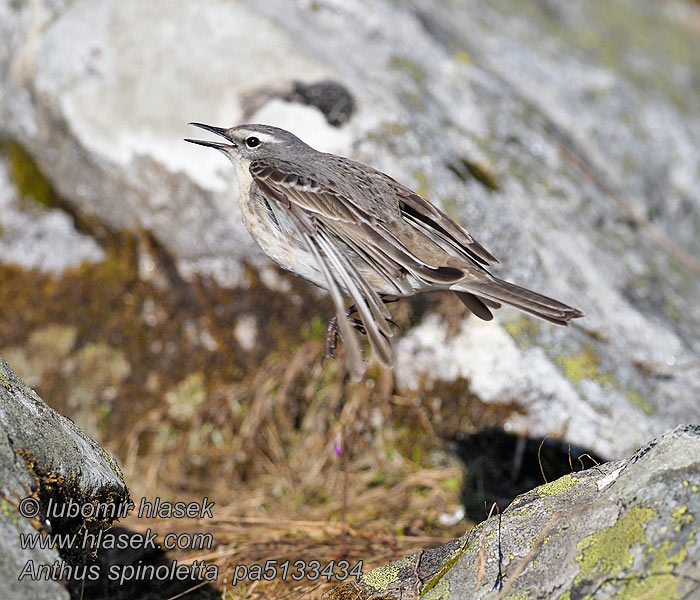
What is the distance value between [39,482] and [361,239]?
2038 millimetres

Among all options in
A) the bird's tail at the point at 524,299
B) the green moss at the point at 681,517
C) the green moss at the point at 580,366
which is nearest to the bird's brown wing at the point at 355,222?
the bird's tail at the point at 524,299

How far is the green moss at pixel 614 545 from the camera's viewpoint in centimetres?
290

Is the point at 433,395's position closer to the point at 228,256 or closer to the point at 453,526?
the point at 453,526

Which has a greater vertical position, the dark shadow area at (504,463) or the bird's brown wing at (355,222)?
the bird's brown wing at (355,222)

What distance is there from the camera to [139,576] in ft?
14.6

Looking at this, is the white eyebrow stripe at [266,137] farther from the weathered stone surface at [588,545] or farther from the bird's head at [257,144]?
the weathered stone surface at [588,545]

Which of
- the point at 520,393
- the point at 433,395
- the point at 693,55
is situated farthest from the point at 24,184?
the point at 693,55

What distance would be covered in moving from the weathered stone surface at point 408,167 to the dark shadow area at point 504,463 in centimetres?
13

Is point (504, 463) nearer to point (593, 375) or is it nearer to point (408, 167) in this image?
point (593, 375)

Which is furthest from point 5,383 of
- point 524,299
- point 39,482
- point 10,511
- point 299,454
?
point 299,454

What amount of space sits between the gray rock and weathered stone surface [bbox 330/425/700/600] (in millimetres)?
1322

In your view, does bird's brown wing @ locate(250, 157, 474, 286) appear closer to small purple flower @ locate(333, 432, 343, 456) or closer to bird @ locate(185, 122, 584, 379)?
bird @ locate(185, 122, 584, 379)

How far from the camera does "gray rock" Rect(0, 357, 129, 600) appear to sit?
8.91ft

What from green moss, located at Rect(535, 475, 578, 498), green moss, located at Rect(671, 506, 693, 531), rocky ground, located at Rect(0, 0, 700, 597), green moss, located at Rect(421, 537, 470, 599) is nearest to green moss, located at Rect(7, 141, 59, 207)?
rocky ground, located at Rect(0, 0, 700, 597)
